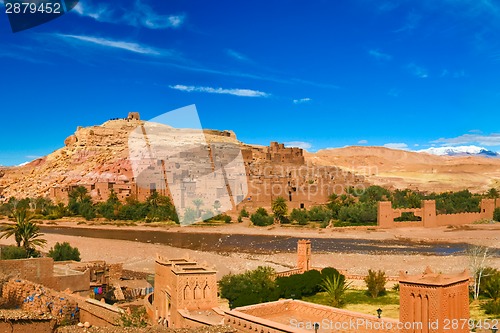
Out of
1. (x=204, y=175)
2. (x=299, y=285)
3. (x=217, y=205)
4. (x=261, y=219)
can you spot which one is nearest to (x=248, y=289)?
(x=299, y=285)

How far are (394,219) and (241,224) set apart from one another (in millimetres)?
12609

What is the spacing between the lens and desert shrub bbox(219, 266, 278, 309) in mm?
15219

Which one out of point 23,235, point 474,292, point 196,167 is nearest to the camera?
point 474,292

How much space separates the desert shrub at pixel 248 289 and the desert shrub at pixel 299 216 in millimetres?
28133

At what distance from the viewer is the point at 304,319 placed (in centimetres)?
1141

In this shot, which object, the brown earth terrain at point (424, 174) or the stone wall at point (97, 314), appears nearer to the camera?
the stone wall at point (97, 314)

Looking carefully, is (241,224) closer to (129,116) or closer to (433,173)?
(129,116)

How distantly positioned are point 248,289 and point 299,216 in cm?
3008

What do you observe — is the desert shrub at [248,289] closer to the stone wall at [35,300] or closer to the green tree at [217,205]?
the stone wall at [35,300]

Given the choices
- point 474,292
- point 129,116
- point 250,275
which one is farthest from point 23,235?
point 129,116

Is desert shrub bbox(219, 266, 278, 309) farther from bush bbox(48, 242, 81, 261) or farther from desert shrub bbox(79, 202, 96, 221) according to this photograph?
desert shrub bbox(79, 202, 96, 221)

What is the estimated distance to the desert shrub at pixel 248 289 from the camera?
15.2m

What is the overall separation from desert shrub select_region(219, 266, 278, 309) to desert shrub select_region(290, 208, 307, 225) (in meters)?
28.1

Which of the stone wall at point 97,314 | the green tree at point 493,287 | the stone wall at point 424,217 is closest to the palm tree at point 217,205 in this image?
the stone wall at point 424,217
